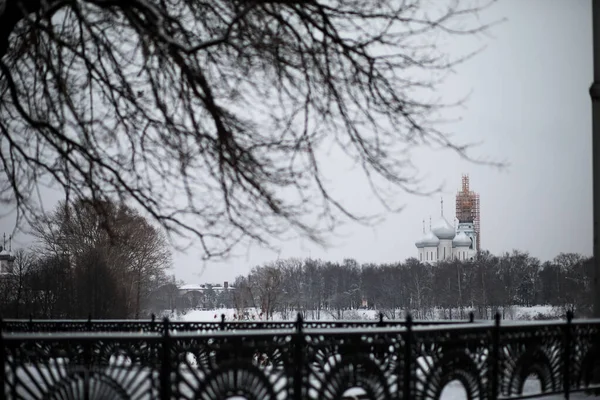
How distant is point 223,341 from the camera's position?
826 cm

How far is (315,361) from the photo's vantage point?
876cm

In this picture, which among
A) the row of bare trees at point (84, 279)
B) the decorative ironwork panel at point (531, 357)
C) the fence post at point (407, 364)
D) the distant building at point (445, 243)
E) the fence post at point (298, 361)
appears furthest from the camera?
the distant building at point (445, 243)

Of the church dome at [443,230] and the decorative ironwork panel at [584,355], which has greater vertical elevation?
the church dome at [443,230]

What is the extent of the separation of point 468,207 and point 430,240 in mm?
20124

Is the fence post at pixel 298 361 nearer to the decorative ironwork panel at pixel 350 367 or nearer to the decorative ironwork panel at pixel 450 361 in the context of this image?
the decorative ironwork panel at pixel 350 367

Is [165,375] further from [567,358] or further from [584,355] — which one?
[584,355]

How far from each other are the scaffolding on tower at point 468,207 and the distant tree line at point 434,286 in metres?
33.4

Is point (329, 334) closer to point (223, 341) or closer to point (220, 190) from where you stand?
point (223, 341)

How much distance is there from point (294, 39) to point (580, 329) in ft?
20.0

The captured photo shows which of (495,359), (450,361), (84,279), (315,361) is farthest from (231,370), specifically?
(84,279)

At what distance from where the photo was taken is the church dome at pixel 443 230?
15150 centimetres

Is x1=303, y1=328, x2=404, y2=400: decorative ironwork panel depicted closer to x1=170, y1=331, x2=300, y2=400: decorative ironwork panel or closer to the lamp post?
x1=170, y1=331, x2=300, y2=400: decorative ironwork panel

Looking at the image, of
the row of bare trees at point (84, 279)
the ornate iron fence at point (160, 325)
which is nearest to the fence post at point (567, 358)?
the ornate iron fence at point (160, 325)

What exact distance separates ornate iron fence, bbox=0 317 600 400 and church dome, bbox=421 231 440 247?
463ft
